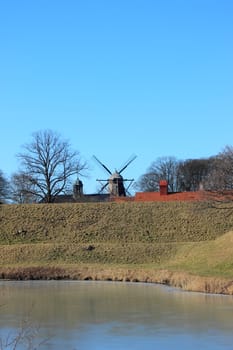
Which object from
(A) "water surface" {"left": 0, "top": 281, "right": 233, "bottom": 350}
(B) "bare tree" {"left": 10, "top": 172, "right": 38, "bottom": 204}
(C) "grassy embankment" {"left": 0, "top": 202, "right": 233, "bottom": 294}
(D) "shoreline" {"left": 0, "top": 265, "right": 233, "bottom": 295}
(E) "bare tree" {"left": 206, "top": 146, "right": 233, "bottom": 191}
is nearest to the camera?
(A) "water surface" {"left": 0, "top": 281, "right": 233, "bottom": 350}

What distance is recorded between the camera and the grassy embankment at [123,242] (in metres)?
30.2

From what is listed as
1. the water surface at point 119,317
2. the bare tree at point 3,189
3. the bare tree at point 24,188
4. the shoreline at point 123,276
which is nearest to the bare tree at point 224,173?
the shoreline at point 123,276

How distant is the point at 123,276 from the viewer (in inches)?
1209

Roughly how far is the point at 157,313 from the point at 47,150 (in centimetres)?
4472

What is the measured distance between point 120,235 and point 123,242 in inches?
57.0

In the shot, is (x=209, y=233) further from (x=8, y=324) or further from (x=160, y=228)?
(x=8, y=324)

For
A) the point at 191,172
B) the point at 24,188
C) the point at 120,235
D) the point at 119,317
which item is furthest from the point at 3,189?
the point at 119,317

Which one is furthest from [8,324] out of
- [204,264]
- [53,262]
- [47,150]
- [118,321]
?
[47,150]

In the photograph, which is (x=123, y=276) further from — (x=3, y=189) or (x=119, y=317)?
(x=3, y=189)

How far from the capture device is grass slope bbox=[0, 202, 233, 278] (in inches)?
1359

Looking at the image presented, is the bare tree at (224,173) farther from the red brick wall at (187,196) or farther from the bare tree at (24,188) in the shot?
the bare tree at (24,188)

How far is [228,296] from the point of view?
22.6 m

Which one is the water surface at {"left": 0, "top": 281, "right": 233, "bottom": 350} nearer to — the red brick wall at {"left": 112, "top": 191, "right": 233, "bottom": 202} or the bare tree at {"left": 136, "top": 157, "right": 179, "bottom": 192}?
the red brick wall at {"left": 112, "top": 191, "right": 233, "bottom": 202}

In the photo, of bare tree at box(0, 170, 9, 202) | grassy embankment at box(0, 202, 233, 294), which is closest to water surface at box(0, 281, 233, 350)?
grassy embankment at box(0, 202, 233, 294)
